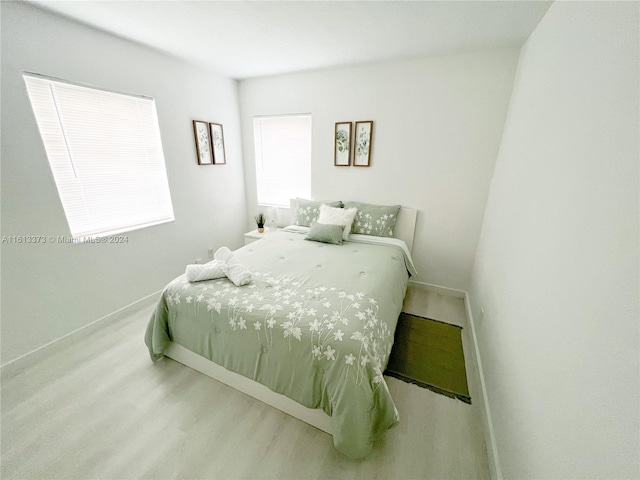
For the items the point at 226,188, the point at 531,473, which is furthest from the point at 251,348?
the point at 226,188

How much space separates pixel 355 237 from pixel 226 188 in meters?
1.96

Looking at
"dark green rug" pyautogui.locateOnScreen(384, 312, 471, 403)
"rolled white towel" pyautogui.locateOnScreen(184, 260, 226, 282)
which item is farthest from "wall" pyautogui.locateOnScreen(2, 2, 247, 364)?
"dark green rug" pyautogui.locateOnScreen(384, 312, 471, 403)

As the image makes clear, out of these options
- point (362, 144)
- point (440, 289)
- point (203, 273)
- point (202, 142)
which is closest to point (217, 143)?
point (202, 142)

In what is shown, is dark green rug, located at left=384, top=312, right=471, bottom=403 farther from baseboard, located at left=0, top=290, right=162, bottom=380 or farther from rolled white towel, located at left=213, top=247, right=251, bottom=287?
baseboard, located at left=0, top=290, right=162, bottom=380

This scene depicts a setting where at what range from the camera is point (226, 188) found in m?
3.37

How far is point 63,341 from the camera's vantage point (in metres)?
1.96

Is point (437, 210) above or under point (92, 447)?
above

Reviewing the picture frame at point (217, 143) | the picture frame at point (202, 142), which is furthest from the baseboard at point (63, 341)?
the picture frame at point (217, 143)

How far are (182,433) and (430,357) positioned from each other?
1.77 metres

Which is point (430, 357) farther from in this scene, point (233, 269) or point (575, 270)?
point (233, 269)

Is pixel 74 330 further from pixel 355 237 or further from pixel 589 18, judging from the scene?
pixel 589 18

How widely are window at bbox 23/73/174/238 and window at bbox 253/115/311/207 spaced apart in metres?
1.30

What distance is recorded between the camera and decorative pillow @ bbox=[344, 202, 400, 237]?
270 centimetres

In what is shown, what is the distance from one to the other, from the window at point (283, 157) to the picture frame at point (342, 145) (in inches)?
16.0
